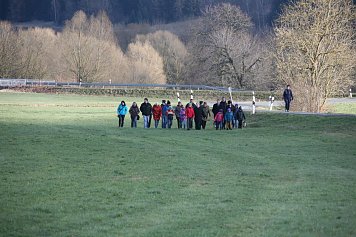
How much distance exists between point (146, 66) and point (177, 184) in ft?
282

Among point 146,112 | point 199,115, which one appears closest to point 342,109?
point 199,115

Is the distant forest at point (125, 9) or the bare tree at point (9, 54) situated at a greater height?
the distant forest at point (125, 9)

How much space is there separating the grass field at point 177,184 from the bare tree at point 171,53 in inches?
2791

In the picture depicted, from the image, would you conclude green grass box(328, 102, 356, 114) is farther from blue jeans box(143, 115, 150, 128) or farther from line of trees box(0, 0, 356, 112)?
line of trees box(0, 0, 356, 112)

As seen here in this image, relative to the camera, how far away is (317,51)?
49188mm

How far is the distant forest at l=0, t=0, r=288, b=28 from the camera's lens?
15050 centimetres

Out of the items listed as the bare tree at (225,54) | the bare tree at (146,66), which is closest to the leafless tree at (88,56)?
the bare tree at (146,66)

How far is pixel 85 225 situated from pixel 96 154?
1176cm

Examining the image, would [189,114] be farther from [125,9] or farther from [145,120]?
[125,9]

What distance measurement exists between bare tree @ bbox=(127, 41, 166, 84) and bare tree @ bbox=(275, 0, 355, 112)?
51897 mm

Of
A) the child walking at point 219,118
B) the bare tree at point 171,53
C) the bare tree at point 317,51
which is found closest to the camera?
the child walking at point 219,118

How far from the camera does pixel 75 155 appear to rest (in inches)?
981

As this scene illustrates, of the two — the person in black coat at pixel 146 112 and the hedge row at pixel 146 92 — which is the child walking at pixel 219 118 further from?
the hedge row at pixel 146 92

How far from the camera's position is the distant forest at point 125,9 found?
150 meters
